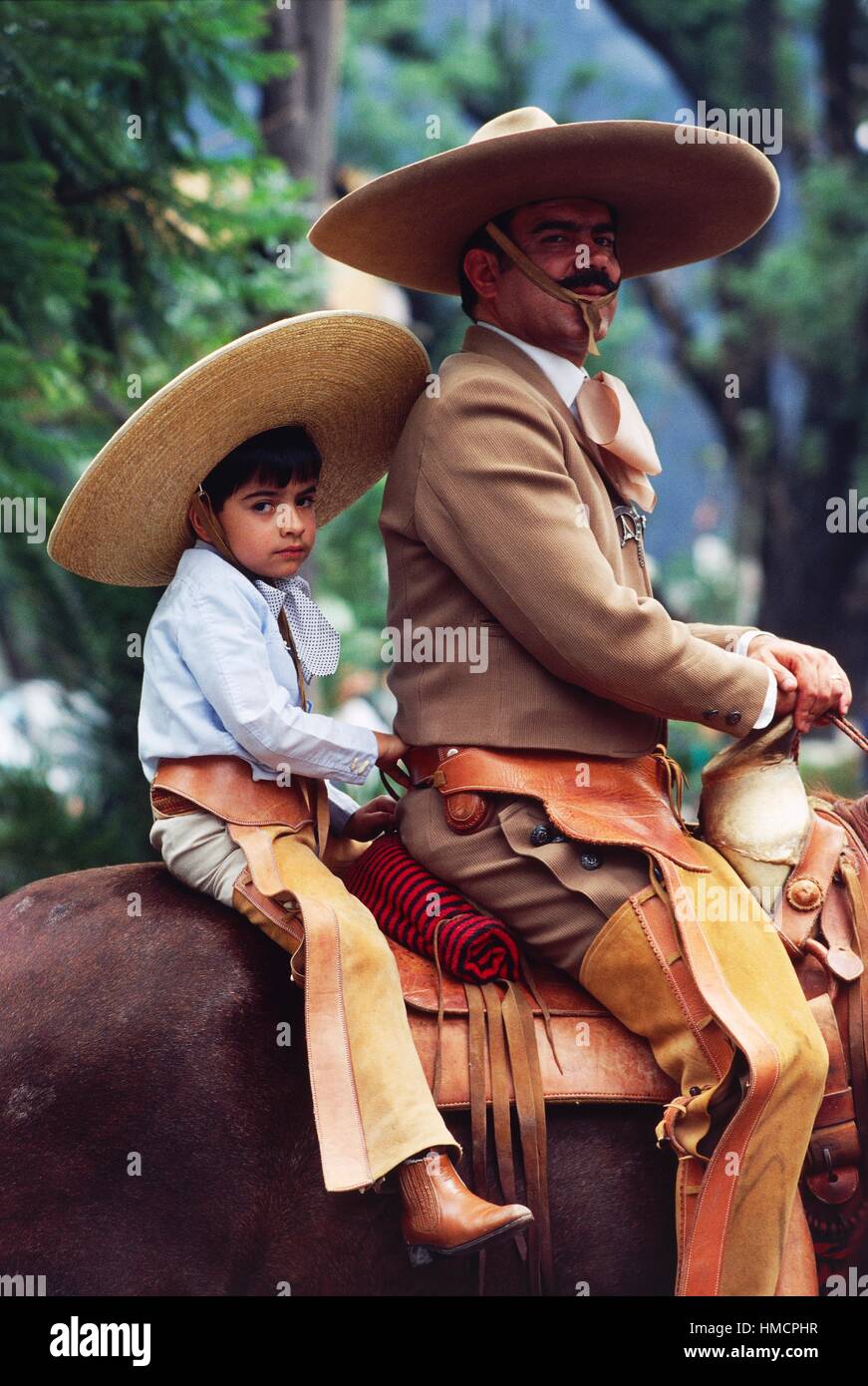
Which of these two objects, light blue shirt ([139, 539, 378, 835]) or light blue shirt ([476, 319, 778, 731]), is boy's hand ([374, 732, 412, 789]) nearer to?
light blue shirt ([139, 539, 378, 835])

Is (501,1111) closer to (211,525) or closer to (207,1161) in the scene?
(207,1161)

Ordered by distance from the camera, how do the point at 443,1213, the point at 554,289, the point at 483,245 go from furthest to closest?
the point at 483,245
the point at 554,289
the point at 443,1213

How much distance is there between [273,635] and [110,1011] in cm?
85

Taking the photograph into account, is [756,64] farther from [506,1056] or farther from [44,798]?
[506,1056]

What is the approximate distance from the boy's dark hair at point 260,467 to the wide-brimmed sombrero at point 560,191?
61 centimetres

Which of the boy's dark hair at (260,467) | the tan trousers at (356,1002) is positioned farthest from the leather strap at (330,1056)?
the boy's dark hair at (260,467)

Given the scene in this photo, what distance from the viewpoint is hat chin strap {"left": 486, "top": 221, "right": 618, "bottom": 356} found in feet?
10.7

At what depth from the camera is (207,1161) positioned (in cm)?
292

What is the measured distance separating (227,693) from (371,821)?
2.09ft

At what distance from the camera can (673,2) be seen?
607 inches

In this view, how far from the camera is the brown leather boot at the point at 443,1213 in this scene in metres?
2.67

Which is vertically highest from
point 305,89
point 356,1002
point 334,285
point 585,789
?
point 334,285

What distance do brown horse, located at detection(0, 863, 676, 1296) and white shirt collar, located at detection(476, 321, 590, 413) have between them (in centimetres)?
142

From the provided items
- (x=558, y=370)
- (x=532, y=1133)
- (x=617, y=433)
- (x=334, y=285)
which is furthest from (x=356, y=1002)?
(x=334, y=285)
